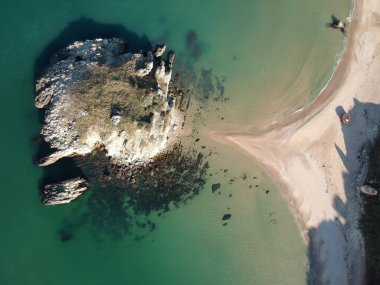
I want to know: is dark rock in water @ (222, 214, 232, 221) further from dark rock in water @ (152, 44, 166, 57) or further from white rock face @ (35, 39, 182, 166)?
dark rock in water @ (152, 44, 166, 57)

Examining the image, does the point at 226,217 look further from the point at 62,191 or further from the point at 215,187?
the point at 62,191

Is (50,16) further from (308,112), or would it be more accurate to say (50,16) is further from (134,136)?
(308,112)

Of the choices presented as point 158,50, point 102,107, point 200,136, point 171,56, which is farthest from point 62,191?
point 171,56

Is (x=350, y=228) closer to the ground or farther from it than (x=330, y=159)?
closer to the ground

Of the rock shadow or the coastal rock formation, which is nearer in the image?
the coastal rock formation

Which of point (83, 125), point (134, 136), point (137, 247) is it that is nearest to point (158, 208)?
point (137, 247)

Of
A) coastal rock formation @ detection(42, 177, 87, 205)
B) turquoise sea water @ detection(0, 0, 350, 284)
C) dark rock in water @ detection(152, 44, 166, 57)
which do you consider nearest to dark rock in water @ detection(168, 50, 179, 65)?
dark rock in water @ detection(152, 44, 166, 57)
